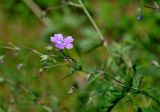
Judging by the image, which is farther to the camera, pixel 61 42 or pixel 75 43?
pixel 75 43

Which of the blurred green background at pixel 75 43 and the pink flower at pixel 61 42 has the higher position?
the pink flower at pixel 61 42

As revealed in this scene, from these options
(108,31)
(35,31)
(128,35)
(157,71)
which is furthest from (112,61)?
(35,31)

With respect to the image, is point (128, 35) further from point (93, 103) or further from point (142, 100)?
point (93, 103)

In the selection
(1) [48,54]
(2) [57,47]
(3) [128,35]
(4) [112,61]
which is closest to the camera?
(2) [57,47]

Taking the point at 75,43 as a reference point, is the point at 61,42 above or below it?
above

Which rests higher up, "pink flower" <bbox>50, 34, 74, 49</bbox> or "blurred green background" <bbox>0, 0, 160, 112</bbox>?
"pink flower" <bbox>50, 34, 74, 49</bbox>

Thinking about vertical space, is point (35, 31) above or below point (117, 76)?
below

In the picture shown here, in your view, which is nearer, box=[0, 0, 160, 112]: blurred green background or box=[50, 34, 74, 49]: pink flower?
box=[50, 34, 74, 49]: pink flower

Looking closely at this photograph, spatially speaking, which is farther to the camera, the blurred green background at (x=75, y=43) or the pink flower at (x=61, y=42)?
the blurred green background at (x=75, y=43)
